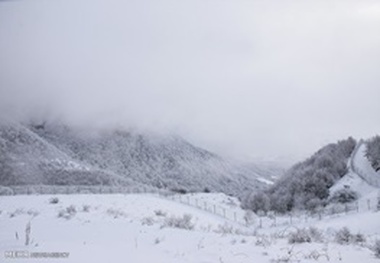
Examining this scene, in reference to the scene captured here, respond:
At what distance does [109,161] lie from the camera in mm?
102562

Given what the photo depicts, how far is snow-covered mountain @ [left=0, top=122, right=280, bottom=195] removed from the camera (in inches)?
2953

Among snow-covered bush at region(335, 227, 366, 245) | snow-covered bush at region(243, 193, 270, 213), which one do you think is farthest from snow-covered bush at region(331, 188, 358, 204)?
snow-covered bush at region(335, 227, 366, 245)

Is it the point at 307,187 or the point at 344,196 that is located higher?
the point at 307,187

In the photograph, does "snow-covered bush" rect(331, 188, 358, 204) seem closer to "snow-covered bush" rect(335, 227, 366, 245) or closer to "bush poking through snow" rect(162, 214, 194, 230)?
"bush poking through snow" rect(162, 214, 194, 230)

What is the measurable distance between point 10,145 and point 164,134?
6144cm

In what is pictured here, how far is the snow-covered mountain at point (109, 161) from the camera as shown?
75.0 m

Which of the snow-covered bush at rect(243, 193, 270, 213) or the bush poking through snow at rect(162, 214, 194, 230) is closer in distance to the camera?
the bush poking through snow at rect(162, 214, 194, 230)

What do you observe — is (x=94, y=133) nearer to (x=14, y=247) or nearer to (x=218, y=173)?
(x=218, y=173)

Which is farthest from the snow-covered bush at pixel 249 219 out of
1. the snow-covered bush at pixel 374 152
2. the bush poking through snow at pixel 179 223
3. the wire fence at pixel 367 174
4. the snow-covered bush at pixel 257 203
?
the bush poking through snow at pixel 179 223

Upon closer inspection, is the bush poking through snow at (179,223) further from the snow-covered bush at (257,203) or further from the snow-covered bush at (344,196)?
the snow-covered bush at (257,203)

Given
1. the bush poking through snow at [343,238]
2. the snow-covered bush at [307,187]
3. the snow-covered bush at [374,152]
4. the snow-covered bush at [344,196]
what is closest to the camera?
the bush poking through snow at [343,238]

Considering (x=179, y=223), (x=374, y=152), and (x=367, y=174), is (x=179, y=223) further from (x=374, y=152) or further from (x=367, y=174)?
(x=374, y=152)

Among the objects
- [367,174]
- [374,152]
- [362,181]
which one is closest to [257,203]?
[362,181]

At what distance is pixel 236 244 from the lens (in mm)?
9766
